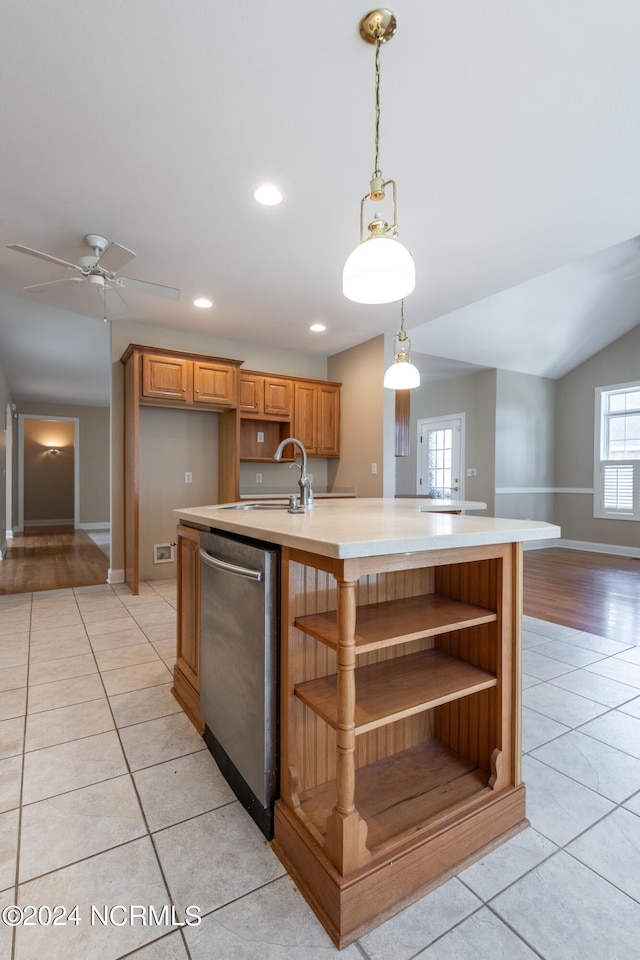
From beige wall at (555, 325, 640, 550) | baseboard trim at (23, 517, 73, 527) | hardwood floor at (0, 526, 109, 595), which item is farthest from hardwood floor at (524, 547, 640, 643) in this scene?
baseboard trim at (23, 517, 73, 527)

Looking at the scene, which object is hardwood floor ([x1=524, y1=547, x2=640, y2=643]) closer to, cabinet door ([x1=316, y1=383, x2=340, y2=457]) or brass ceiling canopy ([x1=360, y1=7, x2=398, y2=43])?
cabinet door ([x1=316, y1=383, x2=340, y2=457])

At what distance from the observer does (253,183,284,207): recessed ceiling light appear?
2363 millimetres

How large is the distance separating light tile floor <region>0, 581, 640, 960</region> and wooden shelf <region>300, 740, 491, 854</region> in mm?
146

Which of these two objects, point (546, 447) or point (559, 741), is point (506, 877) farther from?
point (546, 447)

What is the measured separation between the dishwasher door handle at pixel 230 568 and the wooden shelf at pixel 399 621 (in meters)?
0.17

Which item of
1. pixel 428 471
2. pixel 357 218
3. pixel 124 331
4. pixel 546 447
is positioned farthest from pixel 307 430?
pixel 546 447

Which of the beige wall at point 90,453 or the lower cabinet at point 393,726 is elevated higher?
the beige wall at point 90,453

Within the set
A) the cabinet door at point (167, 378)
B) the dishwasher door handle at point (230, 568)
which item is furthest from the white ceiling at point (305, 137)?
the dishwasher door handle at point (230, 568)

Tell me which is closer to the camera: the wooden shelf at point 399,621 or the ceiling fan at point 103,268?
the wooden shelf at point 399,621

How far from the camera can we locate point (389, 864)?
1.09 metres

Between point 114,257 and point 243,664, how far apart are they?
2.50m

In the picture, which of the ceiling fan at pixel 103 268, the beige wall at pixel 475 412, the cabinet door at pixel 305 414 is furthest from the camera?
the beige wall at pixel 475 412

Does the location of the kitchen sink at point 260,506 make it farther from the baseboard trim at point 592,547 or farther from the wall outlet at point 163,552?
the baseboard trim at point 592,547

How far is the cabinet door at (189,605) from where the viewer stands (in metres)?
1.90
